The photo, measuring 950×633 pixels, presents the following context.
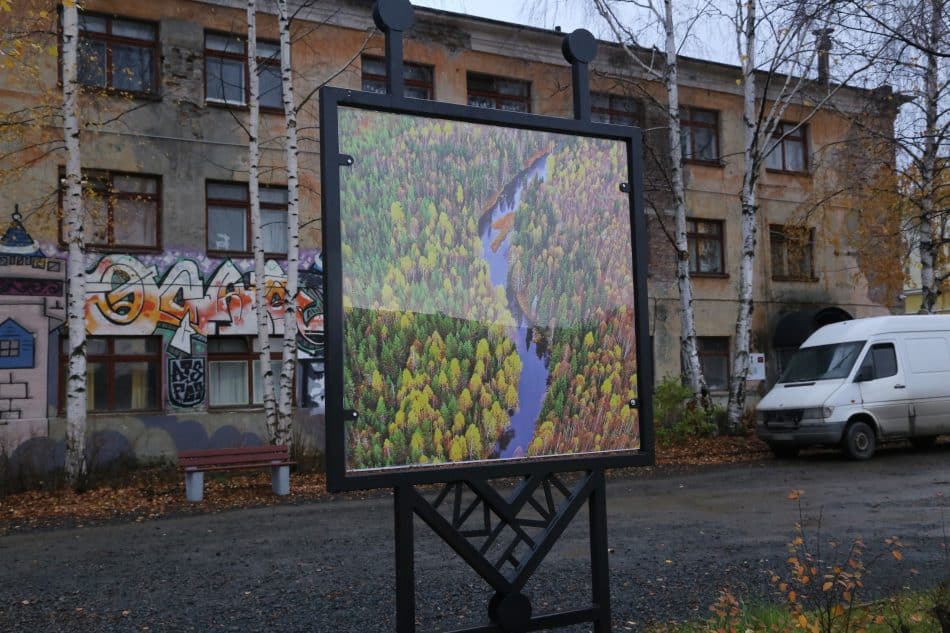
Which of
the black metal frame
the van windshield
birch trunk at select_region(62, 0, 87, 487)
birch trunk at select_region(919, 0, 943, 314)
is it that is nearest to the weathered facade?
birch trunk at select_region(62, 0, 87, 487)

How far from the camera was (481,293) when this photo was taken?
4020mm

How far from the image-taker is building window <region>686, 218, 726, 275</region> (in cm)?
2619

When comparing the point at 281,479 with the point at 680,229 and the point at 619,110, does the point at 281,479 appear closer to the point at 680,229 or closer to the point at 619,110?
the point at 680,229

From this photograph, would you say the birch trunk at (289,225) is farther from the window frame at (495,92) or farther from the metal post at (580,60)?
the metal post at (580,60)

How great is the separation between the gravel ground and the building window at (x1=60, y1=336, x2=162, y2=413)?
298 inches

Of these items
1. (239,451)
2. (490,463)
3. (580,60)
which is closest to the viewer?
(490,463)

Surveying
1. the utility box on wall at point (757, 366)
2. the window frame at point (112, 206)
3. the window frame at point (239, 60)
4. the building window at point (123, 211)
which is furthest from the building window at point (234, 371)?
the utility box on wall at point (757, 366)

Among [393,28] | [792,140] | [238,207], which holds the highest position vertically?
[792,140]

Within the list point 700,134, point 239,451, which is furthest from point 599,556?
point 700,134

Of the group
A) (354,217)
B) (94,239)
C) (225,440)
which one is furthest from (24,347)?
(354,217)

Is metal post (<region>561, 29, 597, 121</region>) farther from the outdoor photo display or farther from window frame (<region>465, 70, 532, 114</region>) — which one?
window frame (<region>465, 70, 532, 114</region>)

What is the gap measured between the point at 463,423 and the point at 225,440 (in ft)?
52.9

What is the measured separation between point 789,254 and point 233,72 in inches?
671

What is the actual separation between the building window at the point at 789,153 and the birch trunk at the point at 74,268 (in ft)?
67.5
